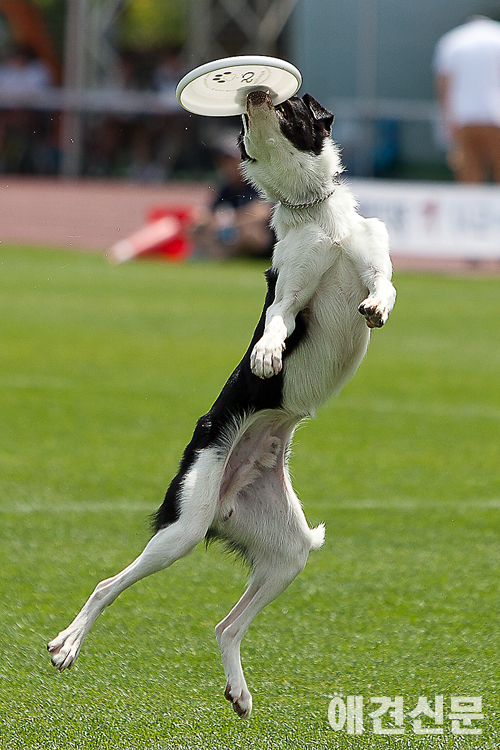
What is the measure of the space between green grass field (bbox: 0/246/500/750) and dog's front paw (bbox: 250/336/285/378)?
99cm

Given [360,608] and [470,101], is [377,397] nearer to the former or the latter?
[360,608]

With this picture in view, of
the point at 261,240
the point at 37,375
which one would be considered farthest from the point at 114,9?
the point at 37,375

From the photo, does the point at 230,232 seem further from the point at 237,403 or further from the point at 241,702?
the point at 241,702

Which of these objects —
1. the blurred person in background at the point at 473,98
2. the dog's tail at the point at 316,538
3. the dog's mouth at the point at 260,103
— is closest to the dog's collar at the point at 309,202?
the dog's mouth at the point at 260,103

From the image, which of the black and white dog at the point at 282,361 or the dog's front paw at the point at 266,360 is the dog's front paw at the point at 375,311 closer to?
the black and white dog at the point at 282,361

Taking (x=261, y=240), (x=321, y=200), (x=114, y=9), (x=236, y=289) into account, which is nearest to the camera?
(x=321, y=200)

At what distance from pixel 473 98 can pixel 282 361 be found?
15856 mm

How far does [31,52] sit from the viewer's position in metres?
25.7

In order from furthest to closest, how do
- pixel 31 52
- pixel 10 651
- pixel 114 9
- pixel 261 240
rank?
pixel 31 52
pixel 114 9
pixel 261 240
pixel 10 651

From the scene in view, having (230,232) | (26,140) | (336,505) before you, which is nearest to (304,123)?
(336,505)

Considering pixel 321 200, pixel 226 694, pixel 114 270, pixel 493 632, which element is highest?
pixel 321 200

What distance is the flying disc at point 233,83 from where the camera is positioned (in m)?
3.03

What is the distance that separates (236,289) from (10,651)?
10873 mm

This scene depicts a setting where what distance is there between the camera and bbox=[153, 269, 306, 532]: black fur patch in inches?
133
